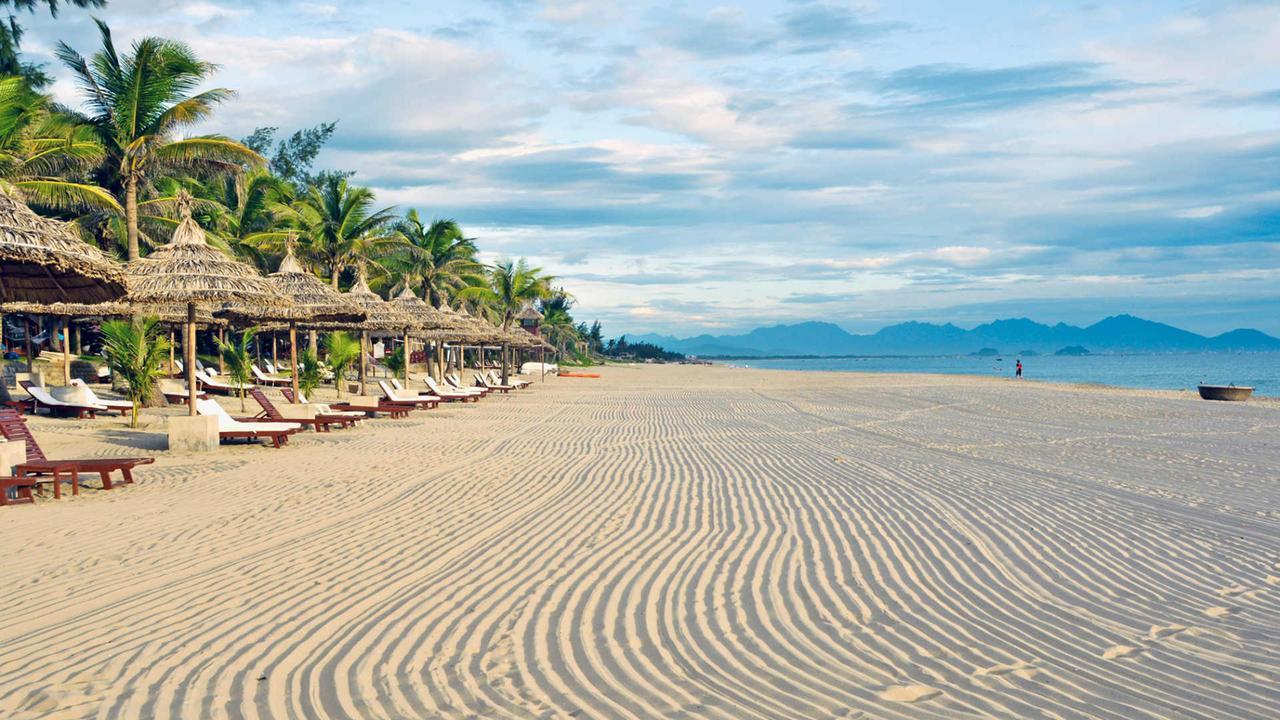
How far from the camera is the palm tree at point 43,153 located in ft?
56.4

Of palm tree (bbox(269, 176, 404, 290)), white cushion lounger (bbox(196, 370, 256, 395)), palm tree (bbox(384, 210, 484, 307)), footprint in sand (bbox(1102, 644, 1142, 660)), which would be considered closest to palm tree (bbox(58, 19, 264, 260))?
white cushion lounger (bbox(196, 370, 256, 395))

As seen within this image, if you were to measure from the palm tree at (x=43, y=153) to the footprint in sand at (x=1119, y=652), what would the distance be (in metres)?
18.3

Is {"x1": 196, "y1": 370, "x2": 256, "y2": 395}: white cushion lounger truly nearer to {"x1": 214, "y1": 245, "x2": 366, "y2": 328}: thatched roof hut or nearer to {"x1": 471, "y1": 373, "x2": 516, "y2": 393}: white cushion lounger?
{"x1": 214, "y1": 245, "x2": 366, "y2": 328}: thatched roof hut

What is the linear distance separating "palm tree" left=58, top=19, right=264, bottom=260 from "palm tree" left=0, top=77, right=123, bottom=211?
1015 mm

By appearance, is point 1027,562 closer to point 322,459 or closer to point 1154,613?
point 1154,613

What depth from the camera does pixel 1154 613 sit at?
4371mm

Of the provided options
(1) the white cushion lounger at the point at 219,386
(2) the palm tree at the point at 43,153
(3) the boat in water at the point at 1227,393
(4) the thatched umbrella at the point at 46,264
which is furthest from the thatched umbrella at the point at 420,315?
(3) the boat in water at the point at 1227,393

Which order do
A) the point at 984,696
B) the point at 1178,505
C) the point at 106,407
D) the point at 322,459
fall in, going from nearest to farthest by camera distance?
the point at 984,696 < the point at 1178,505 < the point at 322,459 < the point at 106,407

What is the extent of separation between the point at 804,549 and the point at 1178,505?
395 cm

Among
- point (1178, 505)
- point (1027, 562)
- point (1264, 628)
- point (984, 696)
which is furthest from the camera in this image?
point (1178, 505)

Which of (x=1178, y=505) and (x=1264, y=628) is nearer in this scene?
(x=1264, y=628)

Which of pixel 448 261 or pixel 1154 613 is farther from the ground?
pixel 448 261

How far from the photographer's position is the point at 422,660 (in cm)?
361

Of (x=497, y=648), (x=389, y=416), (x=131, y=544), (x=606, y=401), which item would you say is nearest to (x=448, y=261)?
(x=606, y=401)
